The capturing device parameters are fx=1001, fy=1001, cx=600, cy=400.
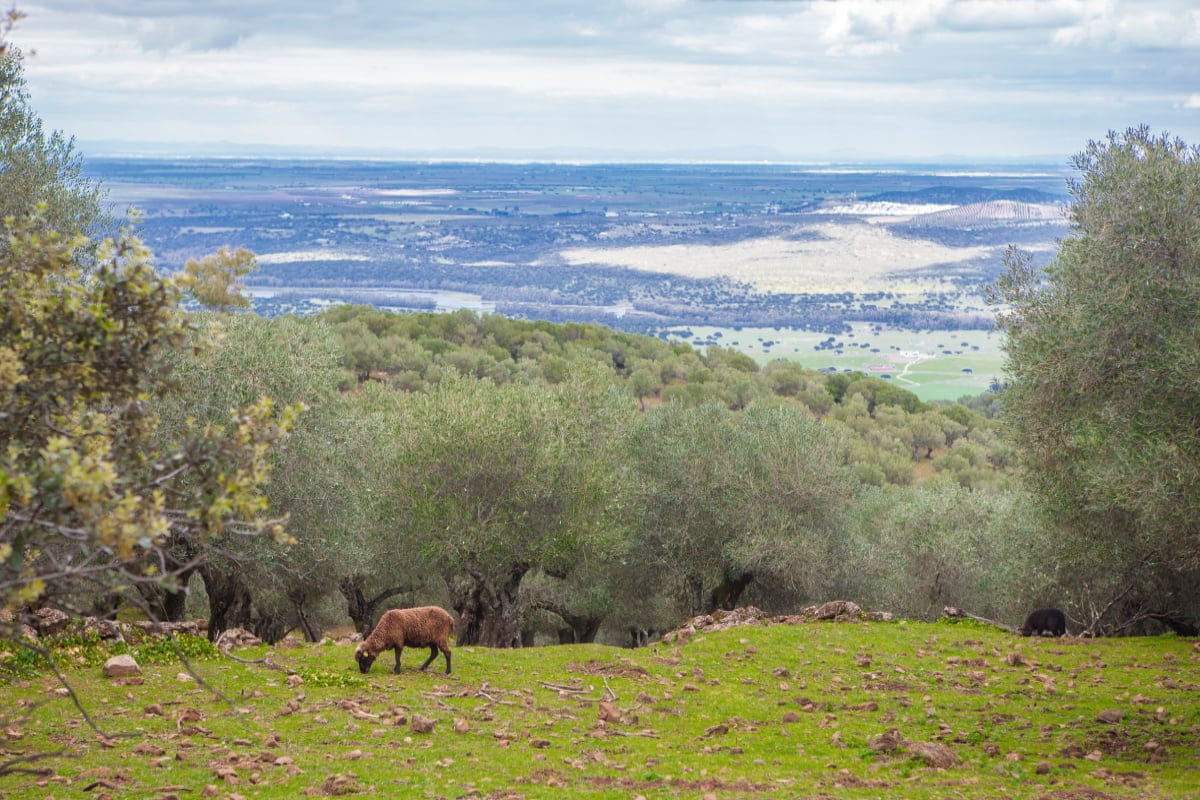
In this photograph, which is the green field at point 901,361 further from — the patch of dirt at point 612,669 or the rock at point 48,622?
the rock at point 48,622

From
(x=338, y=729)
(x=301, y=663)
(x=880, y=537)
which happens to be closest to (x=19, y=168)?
(x=301, y=663)

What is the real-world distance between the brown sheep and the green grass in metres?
0.53

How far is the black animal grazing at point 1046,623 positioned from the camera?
28734mm

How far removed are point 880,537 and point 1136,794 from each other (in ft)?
104

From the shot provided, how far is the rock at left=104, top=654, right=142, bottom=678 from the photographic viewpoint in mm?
19641

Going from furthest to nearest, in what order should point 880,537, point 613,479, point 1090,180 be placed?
point 880,537, point 613,479, point 1090,180

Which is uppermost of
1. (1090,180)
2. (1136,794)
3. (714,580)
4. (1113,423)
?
(1090,180)

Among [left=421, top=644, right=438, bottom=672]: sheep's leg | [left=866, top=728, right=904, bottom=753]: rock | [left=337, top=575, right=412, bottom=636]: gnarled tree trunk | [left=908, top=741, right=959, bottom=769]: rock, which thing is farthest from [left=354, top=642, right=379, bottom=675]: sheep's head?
[left=337, top=575, right=412, bottom=636]: gnarled tree trunk

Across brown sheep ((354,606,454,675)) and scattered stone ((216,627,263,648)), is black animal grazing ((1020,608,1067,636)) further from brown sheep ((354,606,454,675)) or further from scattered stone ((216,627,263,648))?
scattered stone ((216,627,263,648))

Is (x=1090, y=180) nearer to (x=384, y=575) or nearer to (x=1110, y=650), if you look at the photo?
(x=1110, y=650)

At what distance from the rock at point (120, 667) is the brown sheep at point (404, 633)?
14.4 ft

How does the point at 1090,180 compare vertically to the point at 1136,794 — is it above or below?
above

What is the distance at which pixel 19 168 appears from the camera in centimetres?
2764

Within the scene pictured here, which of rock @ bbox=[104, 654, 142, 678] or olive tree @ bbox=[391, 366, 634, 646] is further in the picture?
olive tree @ bbox=[391, 366, 634, 646]
